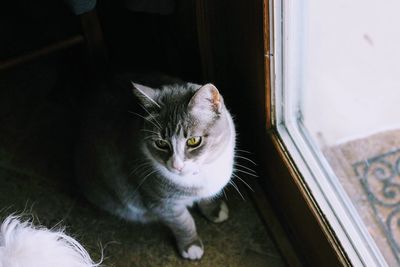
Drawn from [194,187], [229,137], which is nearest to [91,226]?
[194,187]

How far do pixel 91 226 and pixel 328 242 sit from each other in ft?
2.35

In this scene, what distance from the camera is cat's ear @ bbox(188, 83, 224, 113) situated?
3.55 feet

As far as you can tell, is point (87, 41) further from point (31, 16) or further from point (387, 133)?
point (387, 133)

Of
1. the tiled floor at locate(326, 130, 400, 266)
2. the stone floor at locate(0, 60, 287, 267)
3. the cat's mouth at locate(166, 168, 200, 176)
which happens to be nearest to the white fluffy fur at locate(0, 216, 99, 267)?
the cat's mouth at locate(166, 168, 200, 176)

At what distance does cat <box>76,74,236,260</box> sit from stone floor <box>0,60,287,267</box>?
0.05m

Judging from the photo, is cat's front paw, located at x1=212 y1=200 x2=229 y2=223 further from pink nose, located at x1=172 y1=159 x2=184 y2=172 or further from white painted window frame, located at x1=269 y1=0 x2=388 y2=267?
pink nose, located at x1=172 y1=159 x2=184 y2=172

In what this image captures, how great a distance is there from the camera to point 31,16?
6.17ft

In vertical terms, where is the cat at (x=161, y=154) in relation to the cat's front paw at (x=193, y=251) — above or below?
above

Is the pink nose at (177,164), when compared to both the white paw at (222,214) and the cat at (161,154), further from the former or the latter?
the white paw at (222,214)

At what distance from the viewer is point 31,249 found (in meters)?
0.97

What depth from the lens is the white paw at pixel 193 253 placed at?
1479mm

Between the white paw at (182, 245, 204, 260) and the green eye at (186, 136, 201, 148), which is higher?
the green eye at (186, 136, 201, 148)

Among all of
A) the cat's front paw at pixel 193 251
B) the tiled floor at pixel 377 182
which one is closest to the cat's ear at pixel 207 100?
the tiled floor at pixel 377 182

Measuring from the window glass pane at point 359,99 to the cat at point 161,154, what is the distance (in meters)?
0.23
